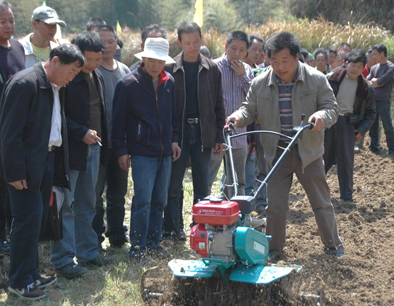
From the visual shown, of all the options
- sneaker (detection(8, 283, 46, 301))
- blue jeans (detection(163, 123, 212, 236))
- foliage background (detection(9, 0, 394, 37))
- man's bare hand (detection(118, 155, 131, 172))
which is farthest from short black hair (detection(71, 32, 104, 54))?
foliage background (detection(9, 0, 394, 37))

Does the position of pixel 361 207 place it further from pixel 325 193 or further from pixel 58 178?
pixel 58 178

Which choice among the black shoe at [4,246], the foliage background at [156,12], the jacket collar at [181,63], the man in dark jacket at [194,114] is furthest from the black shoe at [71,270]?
the foliage background at [156,12]

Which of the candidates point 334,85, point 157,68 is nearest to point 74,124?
point 157,68

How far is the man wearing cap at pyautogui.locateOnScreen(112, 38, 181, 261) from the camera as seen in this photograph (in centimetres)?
531

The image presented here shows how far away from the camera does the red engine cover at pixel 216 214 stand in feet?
12.3

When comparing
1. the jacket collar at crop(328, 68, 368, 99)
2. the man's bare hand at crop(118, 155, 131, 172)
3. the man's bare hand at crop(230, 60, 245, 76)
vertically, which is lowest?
the man's bare hand at crop(118, 155, 131, 172)

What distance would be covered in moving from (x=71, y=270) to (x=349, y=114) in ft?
15.3

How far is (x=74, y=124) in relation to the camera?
16.0 ft

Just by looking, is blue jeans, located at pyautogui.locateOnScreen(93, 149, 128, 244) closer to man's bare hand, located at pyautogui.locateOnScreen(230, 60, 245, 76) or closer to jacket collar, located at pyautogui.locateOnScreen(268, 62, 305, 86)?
jacket collar, located at pyautogui.locateOnScreen(268, 62, 305, 86)

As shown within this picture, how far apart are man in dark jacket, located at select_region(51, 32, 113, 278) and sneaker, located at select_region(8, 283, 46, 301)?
1.45 feet

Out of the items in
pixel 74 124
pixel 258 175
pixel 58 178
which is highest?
pixel 74 124

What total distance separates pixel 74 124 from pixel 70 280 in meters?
1.33

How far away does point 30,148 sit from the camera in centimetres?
426

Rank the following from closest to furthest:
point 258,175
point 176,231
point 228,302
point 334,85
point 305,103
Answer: point 228,302 < point 305,103 < point 176,231 < point 258,175 < point 334,85
